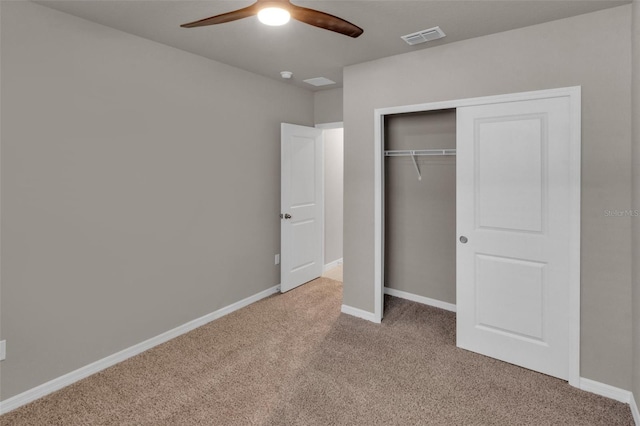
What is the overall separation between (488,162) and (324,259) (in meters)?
2.92

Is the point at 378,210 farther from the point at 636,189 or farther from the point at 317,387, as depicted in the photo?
the point at 636,189

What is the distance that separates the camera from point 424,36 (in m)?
2.75

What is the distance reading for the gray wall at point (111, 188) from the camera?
2230mm

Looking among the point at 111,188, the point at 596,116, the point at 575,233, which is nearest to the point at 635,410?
the point at 575,233

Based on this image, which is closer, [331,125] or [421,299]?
[421,299]

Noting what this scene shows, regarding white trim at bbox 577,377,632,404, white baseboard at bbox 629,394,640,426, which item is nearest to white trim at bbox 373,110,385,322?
white trim at bbox 577,377,632,404

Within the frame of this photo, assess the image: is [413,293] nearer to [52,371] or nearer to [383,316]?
[383,316]

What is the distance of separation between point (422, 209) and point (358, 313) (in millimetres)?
1341

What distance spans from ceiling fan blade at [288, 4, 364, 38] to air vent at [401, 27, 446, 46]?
101cm

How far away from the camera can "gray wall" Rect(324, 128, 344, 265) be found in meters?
5.19

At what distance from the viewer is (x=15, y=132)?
2186 mm

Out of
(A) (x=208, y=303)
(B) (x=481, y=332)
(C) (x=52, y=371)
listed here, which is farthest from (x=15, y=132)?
(B) (x=481, y=332)

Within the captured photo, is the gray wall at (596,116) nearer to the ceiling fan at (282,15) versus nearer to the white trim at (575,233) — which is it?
the white trim at (575,233)

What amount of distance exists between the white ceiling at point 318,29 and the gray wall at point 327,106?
115 centimetres
